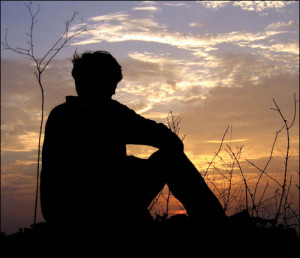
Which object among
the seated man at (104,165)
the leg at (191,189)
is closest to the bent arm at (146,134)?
the seated man at (104,165)

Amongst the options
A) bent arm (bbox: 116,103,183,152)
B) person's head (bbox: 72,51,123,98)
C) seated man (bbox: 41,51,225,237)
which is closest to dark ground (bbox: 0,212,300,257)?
seated man (bbox: 41,51,225,237)

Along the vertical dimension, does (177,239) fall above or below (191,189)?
below

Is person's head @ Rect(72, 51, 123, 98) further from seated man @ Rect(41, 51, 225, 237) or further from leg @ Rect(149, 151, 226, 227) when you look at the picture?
leg @ Rect(149, 151, 226, 227)

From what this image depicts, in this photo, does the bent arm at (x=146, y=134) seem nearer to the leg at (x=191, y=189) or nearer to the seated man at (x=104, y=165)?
the seated man at (x=104, y=165)

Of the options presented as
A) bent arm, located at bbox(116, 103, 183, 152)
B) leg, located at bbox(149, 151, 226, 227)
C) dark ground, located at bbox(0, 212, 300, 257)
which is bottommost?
dark ground, located at bbox(0, 212, 300, 257)

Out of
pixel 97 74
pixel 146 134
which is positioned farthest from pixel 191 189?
pixel 97 74

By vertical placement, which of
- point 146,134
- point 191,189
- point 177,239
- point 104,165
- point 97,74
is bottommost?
point 177,239

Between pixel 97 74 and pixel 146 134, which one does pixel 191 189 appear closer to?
pixel 146 134

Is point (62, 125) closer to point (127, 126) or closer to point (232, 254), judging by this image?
point (127, 126)

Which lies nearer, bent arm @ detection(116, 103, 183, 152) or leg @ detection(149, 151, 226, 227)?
bent arm @ detection(116, 103, 183, 152)

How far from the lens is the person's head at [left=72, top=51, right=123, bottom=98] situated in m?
2.86

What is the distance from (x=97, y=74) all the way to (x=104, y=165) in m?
0.81

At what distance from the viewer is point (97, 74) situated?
2867mm

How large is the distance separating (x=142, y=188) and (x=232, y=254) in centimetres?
101
